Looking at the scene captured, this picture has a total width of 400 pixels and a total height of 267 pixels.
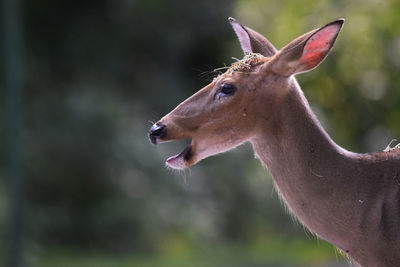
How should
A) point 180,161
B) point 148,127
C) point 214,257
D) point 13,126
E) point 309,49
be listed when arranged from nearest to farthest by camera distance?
point 309,49
point 180,161
point 13,126
point 214,257
point 148,127

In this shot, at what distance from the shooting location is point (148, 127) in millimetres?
13555

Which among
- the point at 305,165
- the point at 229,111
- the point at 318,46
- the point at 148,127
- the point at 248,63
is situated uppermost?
the point at 148,127

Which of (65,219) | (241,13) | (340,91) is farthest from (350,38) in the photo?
(65,219)

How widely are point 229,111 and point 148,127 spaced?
29.6ft

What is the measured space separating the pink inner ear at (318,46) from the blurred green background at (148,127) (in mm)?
5781

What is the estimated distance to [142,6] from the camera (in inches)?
594

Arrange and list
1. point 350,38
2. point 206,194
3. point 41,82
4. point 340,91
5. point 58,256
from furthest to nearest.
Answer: point 41,82 → point 206,194 → point 58,256 → point 340,91 → point 350,38

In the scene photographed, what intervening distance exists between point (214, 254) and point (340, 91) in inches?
123

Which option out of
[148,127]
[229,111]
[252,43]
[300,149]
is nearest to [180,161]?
[229,111]

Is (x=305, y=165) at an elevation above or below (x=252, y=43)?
below

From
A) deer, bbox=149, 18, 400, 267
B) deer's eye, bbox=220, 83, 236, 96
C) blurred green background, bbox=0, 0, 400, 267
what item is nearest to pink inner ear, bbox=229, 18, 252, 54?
deer, bbox=149, 18, 400, 267

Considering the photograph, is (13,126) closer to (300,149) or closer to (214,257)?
(214,257)

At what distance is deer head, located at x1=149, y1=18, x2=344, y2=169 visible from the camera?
178 inches

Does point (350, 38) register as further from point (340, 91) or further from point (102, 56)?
point (102, 56)
